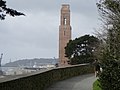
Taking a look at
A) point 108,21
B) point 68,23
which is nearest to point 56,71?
point 108,21

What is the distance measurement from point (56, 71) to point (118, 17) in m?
13.8

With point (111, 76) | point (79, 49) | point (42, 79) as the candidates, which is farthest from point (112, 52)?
point (79, 49)

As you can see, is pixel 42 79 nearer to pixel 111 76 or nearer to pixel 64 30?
pixel 111 76

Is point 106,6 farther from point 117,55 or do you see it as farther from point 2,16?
point 2,16

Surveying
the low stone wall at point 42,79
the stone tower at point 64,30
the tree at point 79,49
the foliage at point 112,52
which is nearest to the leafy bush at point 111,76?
the foliage at point 112,52

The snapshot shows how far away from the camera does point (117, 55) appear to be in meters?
13.3

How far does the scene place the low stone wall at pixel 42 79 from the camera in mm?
11531

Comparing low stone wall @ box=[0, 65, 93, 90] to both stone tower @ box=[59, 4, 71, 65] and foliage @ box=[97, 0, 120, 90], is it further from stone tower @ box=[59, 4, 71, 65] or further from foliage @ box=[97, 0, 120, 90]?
stone tower @ box=[59, 4, 71, 65]

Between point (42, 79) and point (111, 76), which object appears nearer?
point (111, 76)

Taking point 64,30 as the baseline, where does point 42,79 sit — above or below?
below

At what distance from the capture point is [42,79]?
63.0 ft

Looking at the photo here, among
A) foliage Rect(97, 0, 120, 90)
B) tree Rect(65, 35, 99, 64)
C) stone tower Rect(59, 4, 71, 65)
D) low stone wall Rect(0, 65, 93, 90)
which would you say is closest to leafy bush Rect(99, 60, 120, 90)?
foliage Rect(97, 0, 120, 90)

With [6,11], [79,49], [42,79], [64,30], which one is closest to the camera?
[6,11]

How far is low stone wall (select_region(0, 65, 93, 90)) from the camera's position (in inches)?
454
